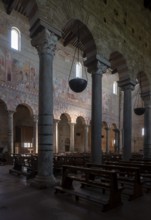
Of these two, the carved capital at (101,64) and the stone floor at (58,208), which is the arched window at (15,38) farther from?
the stone floor at (58,208)

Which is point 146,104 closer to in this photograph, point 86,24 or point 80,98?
point 86,24

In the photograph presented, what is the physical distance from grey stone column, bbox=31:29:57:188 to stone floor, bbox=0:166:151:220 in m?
0.98

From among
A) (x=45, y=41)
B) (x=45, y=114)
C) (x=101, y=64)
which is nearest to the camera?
(x=45, y=114)

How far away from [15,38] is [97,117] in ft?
43.3

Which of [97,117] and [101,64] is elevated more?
[101,64]

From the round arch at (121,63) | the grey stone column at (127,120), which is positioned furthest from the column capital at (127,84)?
the round arch at (121,63)

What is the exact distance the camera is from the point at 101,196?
5.85m

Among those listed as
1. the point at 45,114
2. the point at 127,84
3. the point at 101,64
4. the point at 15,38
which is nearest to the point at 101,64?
the point at 101,64

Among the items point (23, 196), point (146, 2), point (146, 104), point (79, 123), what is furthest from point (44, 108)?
point (79, 123)

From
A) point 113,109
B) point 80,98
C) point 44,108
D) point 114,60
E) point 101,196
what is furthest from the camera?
point 113,109

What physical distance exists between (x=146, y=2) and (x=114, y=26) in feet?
17.5

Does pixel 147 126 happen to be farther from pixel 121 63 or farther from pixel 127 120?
pixel 121 63

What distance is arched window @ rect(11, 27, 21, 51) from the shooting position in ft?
65.6

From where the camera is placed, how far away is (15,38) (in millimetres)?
20312
